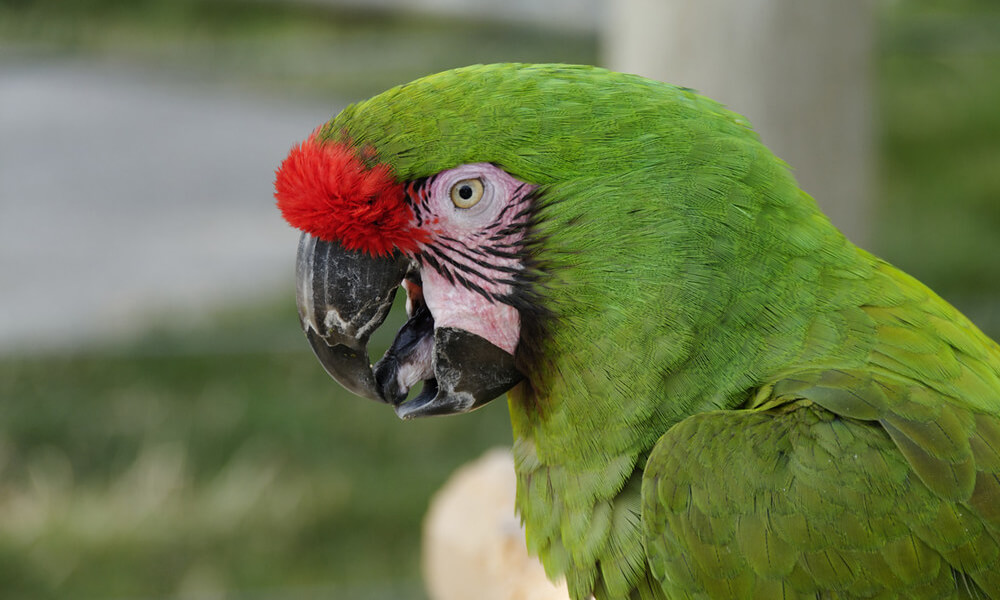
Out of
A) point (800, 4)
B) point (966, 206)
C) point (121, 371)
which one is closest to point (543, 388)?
point (800, 4)

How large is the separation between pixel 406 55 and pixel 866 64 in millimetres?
2159

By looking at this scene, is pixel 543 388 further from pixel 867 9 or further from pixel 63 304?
pixel 63 304

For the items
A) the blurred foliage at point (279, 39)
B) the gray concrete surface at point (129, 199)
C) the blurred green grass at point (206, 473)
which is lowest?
the blurred green grass at point (206, 473)

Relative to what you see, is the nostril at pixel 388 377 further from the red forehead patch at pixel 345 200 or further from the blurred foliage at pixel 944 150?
the blurred foliage at pixel 944 150

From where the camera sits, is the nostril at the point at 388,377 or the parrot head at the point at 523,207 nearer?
the parrot head at the point at 523,207

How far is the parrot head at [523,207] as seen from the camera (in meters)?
1.00

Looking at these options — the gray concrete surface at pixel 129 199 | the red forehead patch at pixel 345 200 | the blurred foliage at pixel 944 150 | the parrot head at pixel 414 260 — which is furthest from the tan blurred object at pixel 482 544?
the blurred foliage at pixel 944 150

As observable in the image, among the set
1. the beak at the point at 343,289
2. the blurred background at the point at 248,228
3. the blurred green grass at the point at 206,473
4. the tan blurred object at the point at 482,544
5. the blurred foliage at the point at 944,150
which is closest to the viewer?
the beak at the point at 343,289

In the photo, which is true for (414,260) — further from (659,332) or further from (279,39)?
(279,39)

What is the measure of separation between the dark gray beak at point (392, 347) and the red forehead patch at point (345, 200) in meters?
0.02

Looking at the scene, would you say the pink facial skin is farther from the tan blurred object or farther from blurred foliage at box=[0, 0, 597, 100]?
blurred foliage at box=[0, 0, 597, 100]

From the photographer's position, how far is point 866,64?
1.70 m

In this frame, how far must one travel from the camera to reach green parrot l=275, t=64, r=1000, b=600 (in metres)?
0.94

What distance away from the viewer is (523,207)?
3.35ft
